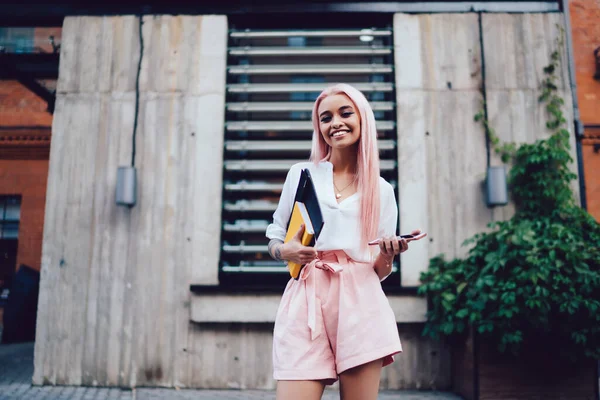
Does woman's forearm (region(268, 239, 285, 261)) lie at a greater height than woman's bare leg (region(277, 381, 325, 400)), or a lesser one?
greater

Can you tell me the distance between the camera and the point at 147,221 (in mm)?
5180

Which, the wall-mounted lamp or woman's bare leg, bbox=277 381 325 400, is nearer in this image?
woman's bare leg, bbox=277 381 325 400

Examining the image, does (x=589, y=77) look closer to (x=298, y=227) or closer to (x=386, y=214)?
(x=386, y=214)

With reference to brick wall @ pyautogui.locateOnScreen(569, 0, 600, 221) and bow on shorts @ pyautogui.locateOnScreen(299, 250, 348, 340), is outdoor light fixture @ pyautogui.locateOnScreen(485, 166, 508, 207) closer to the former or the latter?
brick wall @ pyautogui.locateOnScreen(569, 0, 600, 221)

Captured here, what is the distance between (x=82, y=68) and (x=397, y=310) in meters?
4.30

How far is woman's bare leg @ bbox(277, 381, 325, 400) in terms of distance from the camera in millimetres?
1857

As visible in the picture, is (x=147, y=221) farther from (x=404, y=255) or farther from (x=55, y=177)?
(x=404, y=255)

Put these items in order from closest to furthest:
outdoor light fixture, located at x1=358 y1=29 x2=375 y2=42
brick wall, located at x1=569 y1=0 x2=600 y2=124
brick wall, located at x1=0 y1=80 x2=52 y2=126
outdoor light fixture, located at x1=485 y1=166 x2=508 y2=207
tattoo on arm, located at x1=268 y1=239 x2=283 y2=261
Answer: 1. tattoo on arm, located at x1=268 y1=239 x2=283 y2=261
2. outdoor light fixture, located at x1=485 y1=166 x2=508 y2=207
3. outdoor light fixture, located at x1=358 y1=29 x2=375 y2=42
4. brick wall, located at x1=569 y1=0 x2=600 y2=124
5. brick wall, located at x1=0 y1=80 x2=52 y2=126

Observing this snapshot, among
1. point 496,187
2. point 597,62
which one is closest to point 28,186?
point 496,187

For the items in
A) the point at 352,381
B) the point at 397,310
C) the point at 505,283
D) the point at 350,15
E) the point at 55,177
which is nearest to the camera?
the point at 352,381

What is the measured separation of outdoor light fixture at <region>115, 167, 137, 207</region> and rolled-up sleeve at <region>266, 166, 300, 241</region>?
129 inches

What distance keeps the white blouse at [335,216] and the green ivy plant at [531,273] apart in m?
2.29

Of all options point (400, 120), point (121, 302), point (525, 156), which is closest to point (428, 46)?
point (400, 120)

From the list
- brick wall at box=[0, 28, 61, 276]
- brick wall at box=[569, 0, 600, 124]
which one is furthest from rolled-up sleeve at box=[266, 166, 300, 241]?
brick wall at box=[0, 28, 61, 276]
